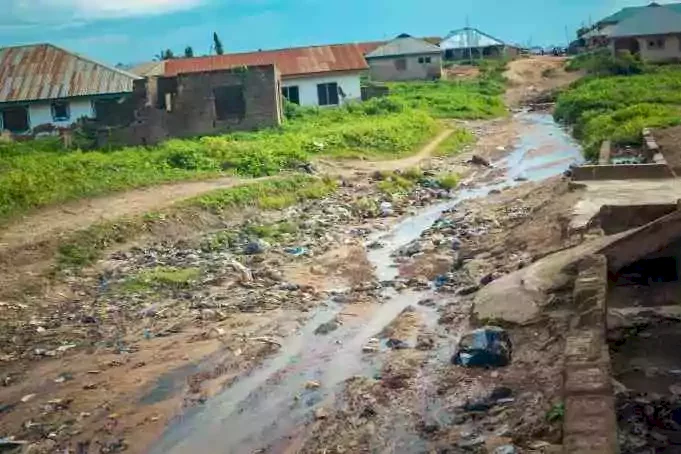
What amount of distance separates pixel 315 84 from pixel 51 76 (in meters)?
10.2

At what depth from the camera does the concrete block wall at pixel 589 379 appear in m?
5.92

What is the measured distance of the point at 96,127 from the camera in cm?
2647

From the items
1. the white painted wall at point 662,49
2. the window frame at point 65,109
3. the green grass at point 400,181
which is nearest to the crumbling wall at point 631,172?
the green grass at point 400,181

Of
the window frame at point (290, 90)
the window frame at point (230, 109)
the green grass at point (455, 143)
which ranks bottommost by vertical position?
the green grass at point (455, 143)

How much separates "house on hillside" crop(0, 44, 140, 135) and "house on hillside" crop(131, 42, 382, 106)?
5.87 metres

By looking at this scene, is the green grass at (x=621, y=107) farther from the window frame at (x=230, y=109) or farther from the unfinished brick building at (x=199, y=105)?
the window frame at (x=230, y=109)

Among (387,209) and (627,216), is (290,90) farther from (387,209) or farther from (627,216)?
(627,216)

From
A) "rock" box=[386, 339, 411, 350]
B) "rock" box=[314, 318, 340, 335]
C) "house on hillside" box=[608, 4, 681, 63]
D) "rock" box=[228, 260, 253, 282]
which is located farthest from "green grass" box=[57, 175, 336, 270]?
"house on hillside" box=[608, 4, 681, 63]

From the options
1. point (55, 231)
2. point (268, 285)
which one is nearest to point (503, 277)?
point (268, 285)

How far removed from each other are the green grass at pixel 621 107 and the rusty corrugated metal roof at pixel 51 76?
14075 mm

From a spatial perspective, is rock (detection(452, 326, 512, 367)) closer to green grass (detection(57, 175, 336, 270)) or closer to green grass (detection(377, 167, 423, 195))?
green grass (detection(57, 175, 336, 270))

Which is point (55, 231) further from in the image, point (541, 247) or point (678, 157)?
point (678, 157)

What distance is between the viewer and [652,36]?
48.1 meters

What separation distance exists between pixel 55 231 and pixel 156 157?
19.6 feet
